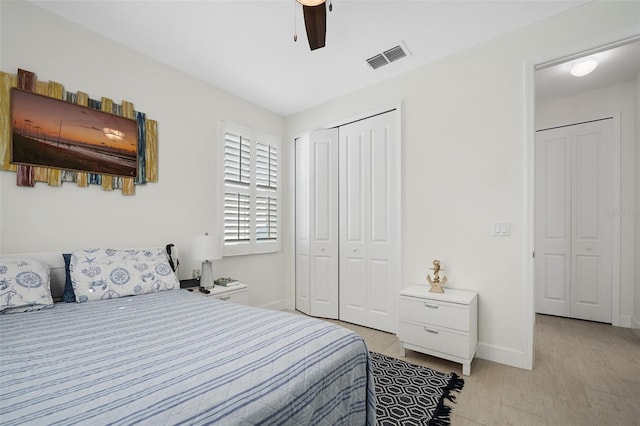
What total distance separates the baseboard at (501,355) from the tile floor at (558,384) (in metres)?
0.06

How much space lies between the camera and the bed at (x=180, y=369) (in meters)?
0.78

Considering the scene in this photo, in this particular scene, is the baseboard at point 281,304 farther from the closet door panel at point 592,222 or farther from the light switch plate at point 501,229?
the closet door panel at point 592,222

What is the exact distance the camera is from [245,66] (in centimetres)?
288

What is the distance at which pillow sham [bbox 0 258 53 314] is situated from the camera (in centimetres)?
161

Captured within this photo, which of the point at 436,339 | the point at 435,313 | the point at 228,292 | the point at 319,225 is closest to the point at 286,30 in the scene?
the point at 319,225

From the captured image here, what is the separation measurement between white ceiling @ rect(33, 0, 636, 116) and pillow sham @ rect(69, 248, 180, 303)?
1810mm

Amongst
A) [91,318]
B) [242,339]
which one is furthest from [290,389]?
[91,318]

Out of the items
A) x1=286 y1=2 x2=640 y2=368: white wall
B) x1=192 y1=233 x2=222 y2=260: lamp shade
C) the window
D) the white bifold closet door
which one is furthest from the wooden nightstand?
the white bifold closet door

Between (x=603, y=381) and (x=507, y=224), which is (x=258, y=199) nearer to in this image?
(x=507, y=224)

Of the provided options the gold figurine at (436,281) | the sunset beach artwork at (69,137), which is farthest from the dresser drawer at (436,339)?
the sunset beach artwork at (69,137)

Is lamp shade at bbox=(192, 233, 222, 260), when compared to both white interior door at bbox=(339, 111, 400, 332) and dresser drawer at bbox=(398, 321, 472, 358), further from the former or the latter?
dresser drawer at bbox=(398, 321, 472, 358)

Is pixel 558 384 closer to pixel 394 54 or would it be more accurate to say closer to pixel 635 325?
pixel 635 325

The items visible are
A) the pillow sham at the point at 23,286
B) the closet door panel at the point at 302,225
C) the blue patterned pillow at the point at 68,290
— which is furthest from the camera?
the closet door panel at the point at 302,225

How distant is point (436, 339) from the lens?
93.5 inches
